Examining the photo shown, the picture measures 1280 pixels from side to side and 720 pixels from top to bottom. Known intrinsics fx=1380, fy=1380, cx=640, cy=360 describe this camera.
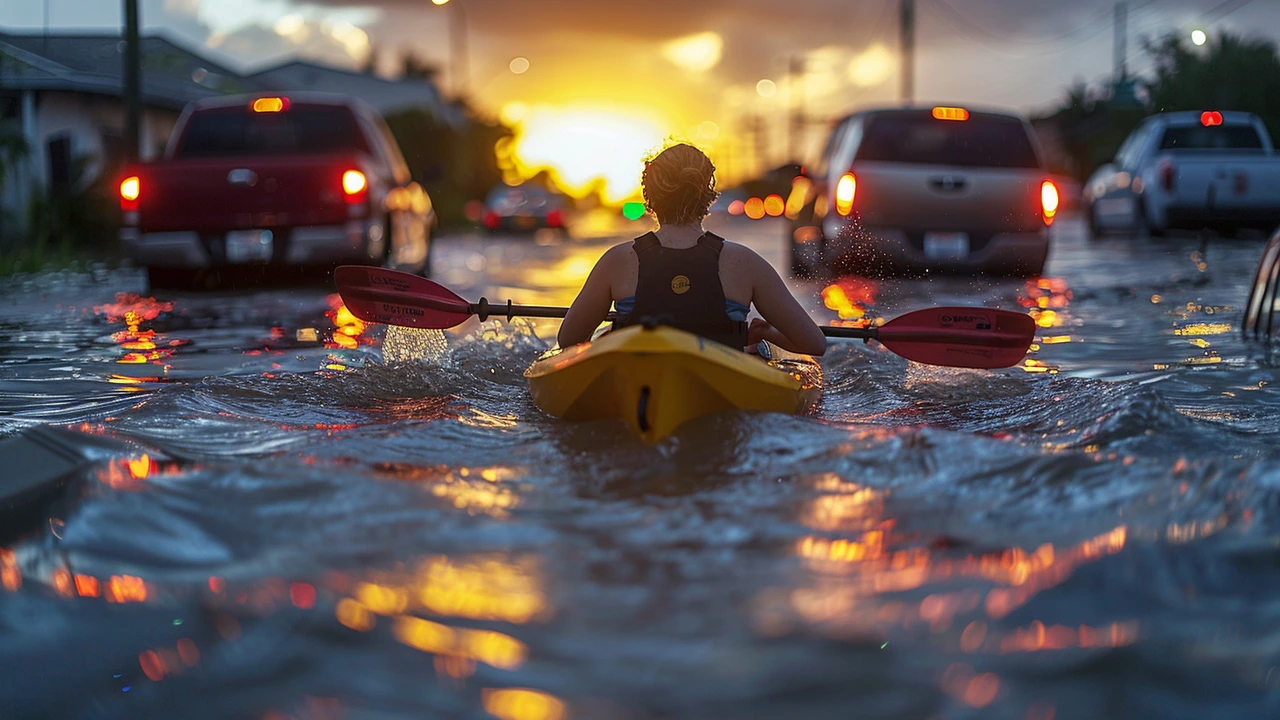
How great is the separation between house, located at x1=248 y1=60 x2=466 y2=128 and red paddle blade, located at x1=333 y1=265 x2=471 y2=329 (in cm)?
5601

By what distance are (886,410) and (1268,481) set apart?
232 cm

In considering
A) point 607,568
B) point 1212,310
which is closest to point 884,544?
point 607,568

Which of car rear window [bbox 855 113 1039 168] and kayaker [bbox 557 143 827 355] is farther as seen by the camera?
car rear window [bbox 855 113 1039 168]

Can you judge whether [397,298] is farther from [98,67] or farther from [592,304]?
[98,67]

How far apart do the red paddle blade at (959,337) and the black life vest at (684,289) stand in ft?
4.96

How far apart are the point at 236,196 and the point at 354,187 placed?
0.96 meters

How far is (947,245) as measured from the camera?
1241 cm

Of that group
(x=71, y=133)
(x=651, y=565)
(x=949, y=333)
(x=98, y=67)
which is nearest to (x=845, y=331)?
(x=949, y=333)

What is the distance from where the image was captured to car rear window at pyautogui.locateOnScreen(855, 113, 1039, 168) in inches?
497

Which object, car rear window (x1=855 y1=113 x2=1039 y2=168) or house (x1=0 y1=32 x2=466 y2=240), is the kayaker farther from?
house (x1=0 y1=32 x2=466 y2=240)

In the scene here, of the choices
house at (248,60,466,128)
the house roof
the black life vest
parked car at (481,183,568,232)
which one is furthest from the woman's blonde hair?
house at (248,60,466,128)

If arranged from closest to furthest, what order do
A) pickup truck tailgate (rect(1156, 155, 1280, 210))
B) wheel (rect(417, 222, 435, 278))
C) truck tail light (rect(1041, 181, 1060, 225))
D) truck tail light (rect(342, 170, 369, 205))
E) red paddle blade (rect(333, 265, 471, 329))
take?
1. red paddle blade (rect(333, 265, 471, 329))
2. truck tail light (rect(342, 170, 369, 205))
3. truck tail light (rect(1041, 181, 1060, 225))
4. wheel (rect(417, 222, 435, 278))
5. pickup truck tailgate (rect(1156, 155, 1280, 210))

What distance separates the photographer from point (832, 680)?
8.64 feet

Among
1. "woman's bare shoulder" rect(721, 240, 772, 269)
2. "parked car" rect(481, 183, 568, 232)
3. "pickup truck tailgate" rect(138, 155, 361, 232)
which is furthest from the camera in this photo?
"parked car" rect(481, 183, 568, 232)
